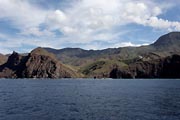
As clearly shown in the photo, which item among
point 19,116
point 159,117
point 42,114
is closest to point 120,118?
point 159,117

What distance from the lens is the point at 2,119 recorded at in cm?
5847

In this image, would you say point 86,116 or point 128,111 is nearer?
point 86,116

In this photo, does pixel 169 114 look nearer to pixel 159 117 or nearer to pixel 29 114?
pixel 159 117

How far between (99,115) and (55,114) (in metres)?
10.4

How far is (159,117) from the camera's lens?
6169 cm

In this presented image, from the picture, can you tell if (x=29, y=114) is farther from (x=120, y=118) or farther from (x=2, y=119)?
(x=120, y=118)

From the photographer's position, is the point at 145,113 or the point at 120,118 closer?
the point at 120,118

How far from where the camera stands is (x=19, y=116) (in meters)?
61.8

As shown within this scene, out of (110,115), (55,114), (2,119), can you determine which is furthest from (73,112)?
(2,119)

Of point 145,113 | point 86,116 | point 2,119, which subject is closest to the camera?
point 2,119

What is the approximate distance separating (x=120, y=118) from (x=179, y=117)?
1301 centimetres

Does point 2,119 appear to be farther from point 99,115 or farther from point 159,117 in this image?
point 159,117

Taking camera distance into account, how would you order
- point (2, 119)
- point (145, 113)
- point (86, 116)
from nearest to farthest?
point (2, 119), point (86, 116), point (145, 113)

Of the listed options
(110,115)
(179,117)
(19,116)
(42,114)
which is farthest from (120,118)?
(19,116)
